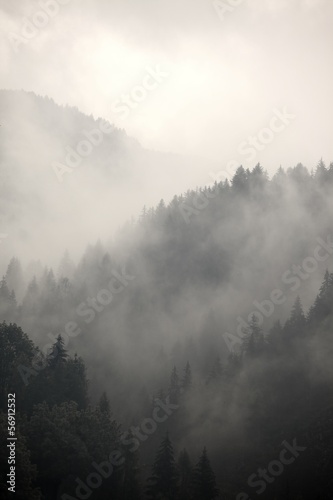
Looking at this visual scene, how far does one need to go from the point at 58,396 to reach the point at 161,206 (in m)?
101

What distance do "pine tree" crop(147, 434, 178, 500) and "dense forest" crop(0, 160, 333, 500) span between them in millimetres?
169

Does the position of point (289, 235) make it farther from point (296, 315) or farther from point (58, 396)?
point (58, 396)

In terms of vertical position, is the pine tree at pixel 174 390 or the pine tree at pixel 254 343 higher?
the pine tree at pixel 254 343

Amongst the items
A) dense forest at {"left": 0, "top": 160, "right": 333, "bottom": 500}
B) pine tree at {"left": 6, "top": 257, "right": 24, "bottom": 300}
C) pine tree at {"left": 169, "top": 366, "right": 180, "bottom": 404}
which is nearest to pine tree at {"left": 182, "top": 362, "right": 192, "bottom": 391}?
dense forest at {"left": 0, "top": 160, "right": 333, "bottom": 500}

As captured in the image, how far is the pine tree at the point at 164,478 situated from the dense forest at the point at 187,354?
6.7 inches

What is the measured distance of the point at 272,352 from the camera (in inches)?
3669

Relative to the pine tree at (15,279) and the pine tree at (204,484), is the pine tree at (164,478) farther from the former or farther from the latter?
the pine tree at (15,279)

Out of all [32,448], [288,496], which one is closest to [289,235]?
[288,496]

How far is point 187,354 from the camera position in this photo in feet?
376

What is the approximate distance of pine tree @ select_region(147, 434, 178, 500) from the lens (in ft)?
194

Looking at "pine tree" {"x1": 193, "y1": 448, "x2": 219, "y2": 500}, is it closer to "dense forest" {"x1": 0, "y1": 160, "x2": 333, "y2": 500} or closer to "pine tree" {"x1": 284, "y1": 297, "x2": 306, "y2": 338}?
"dense forest" {"x1": 0, "y1": 160, "x2": 333, "y2": 500}

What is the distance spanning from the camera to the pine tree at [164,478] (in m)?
59.2

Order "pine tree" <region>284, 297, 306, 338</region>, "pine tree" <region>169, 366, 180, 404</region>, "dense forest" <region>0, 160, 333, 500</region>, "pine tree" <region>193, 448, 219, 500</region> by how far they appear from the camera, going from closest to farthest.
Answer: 1. "pine tree" <region>193, 448, 219, 500</region>
2. "dense forest" <region>0, 160, 333, 500</region>
3. "pine tree" <region>284, 297, 306, 338</region>
4. "pine tree" <region>169, 366, 180, 404</region>

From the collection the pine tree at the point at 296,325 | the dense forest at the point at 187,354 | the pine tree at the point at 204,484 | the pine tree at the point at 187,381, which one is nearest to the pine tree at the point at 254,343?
the dense forest at the point at 187,354
